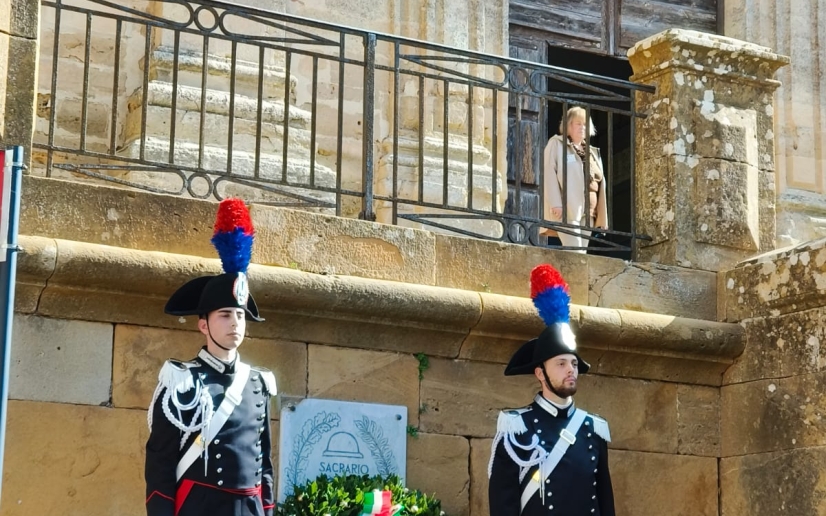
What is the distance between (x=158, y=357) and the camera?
6.00 metres

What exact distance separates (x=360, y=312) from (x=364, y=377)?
302 millimetres

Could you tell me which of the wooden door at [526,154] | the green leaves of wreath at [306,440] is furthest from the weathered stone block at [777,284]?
the wooden door at [526,154]

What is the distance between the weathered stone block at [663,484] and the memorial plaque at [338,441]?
44.0 inches

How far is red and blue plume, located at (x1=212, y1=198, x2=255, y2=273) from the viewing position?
5.46m

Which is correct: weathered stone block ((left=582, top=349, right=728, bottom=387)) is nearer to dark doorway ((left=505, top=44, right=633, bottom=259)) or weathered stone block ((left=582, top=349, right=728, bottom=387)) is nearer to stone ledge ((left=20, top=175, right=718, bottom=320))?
stone ledge ((left=20, top=175, right=718, bottom=320))

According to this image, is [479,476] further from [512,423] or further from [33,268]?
[33,268]

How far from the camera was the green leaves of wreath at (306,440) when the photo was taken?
6.11 metres

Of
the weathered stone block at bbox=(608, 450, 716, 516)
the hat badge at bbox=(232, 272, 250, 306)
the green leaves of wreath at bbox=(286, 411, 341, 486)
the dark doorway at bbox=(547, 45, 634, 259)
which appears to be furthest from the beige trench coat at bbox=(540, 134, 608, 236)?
the hat badge at bbox=(232, 272, 250, 306)

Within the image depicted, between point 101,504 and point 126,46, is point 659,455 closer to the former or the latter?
point 101,504

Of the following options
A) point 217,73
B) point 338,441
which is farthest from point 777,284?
point 217,73

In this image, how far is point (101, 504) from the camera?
5770 millimetres

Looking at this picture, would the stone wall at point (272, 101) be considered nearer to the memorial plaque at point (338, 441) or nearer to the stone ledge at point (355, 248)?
the stone ledge at point (355, 248)

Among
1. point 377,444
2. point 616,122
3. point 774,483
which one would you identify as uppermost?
point 616,122

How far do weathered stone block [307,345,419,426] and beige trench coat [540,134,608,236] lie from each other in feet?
7.47
